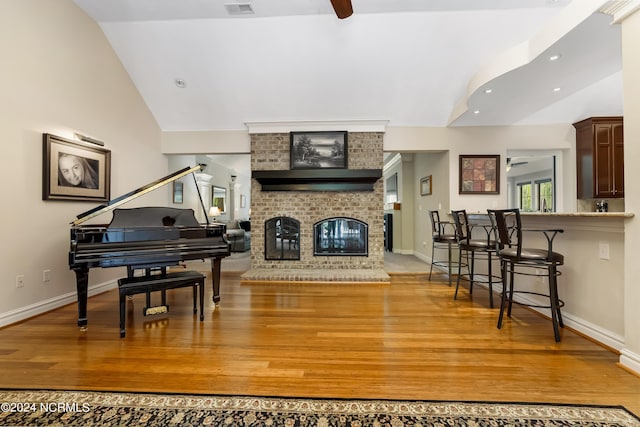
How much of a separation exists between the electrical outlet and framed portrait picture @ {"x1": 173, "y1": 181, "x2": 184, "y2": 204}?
727cm

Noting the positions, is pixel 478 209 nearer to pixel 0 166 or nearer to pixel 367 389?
pixel 367 389

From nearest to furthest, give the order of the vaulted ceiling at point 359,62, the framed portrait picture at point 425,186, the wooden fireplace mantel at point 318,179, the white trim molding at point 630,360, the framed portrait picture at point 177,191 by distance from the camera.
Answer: the white trim molding at point 630,360, the vaulted ceiling at point 359,62, the wooden fireplace mantel at point 318,179, the framed portrait picture at point 425,186, the framed portrait picture at point 177,191

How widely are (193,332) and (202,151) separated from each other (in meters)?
3.69

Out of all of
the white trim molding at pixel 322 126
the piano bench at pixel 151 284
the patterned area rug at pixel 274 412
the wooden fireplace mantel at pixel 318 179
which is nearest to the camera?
the patterned area rug at pixel 274 412

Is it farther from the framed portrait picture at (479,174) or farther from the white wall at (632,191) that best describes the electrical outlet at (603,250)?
the framed portrait picture at (479,174)

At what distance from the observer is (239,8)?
11.9 feet

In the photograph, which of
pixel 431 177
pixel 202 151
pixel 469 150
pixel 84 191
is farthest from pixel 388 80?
pixel 84 191

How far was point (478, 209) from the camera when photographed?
492cm

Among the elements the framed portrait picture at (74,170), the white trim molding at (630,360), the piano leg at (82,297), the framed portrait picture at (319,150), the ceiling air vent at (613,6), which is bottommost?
the white trim molding at (630,360)

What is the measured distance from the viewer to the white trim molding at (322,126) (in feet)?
16.2

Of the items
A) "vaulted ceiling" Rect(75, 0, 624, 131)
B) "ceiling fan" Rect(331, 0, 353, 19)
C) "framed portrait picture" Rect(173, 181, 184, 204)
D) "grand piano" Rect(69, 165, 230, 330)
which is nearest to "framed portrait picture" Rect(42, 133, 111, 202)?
"grand piano" Rect(69, 165, 230, 330)

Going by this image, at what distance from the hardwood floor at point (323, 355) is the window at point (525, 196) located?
739 cm

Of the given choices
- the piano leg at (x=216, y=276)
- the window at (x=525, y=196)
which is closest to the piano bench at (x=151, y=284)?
the piano leg at (x=216, y=276)

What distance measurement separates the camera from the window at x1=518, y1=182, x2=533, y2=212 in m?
8.84
